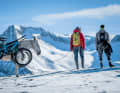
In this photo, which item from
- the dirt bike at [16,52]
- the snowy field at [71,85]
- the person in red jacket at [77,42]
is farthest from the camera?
the person in red jacket at [77,42]

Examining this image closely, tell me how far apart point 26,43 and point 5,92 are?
504cm

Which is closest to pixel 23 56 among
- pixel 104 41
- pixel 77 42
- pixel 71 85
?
pixel 77 42

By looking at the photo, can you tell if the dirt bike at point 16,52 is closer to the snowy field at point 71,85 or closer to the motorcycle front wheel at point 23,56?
the motorcycle front wheel at point 23,56

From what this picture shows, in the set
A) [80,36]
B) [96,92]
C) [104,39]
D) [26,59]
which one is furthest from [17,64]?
[96,92]

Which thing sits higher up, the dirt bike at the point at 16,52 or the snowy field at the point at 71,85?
the dirt bike at the point at 16,52

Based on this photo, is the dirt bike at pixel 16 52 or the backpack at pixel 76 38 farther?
the backpack at pixel 76 38

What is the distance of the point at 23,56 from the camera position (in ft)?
29.6

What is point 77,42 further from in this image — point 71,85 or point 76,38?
point 71,85

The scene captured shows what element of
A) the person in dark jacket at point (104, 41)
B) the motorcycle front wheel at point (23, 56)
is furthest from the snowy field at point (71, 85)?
the person in dark jacket at point (104, 41)

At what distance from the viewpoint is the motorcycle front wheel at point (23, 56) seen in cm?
902

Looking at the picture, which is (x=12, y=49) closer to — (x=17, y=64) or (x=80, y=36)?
(x=17, y=64)

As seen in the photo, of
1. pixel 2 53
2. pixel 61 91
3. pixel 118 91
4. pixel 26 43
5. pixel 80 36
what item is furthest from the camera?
pixel 80 36

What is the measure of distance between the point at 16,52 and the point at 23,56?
1.29 feet

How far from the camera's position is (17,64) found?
9312 mm
